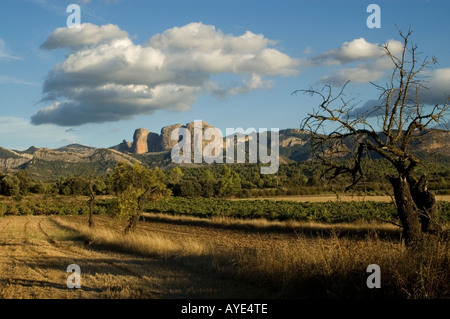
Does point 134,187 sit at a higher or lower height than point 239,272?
higher

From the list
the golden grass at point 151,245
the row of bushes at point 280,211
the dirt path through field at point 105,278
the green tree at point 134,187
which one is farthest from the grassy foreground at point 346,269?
the row of bushes at point 280,211

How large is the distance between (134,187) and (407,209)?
18.0m

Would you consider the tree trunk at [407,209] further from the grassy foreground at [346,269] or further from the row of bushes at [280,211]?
the row of bushes at [280,211]

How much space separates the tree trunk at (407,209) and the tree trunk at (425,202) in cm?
22

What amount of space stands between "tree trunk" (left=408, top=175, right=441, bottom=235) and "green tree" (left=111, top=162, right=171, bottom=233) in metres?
17.1

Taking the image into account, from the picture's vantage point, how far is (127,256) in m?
14.9

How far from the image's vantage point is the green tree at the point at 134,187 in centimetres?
2316

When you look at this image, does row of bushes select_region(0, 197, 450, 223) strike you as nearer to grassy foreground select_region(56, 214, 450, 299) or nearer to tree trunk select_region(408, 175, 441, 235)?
tree trunk select_region(408, 175, 441, 235)

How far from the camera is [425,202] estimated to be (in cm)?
871

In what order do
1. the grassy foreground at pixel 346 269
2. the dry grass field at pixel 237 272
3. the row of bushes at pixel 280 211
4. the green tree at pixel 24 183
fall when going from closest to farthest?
the grassy foreground at pixel 346 269
the dry grass field at pixel 237 272
the row of bushes at pixel 280 211
the green tree at pixel 24 183

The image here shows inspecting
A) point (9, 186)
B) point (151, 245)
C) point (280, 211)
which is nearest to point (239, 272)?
point (151, 245)

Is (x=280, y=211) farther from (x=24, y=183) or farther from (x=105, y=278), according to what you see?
(x=24, y=183)
